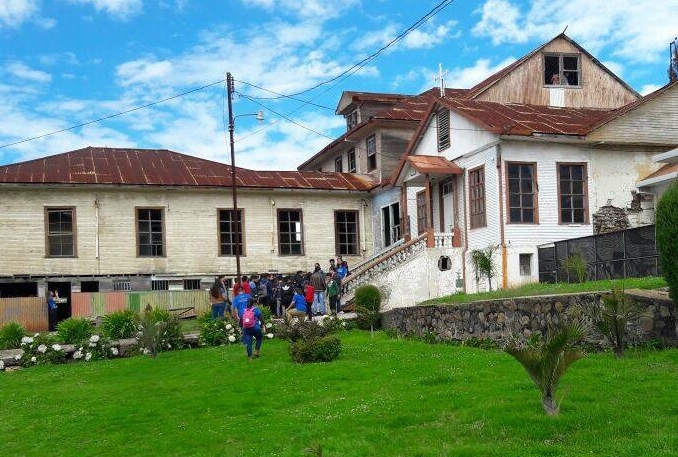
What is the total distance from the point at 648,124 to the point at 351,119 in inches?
731

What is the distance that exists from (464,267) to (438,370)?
1493 cm

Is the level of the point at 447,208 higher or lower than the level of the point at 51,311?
higher

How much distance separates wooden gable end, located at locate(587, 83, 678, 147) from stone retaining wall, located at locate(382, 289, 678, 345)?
9.82 m

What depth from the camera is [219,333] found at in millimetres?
22109

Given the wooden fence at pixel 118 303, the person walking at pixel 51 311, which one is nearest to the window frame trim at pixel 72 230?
the wooden fence at pixel 118 303

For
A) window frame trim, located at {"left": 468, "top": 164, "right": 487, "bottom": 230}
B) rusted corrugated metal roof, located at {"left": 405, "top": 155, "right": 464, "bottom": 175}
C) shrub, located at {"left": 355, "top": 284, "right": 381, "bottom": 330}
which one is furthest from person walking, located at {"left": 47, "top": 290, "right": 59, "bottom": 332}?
window frame trim, located at {"left": 468, "top": 164, "right": 487, "bottom": 230}

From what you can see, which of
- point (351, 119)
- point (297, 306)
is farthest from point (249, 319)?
point (351, 119)

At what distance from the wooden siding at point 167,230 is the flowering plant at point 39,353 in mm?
11008

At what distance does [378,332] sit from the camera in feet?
73.0

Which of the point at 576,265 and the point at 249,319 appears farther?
the point at 576,265

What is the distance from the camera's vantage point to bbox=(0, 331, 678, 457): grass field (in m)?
8.26

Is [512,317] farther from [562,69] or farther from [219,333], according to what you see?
[562,69]

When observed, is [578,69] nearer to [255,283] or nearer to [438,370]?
[255,283]

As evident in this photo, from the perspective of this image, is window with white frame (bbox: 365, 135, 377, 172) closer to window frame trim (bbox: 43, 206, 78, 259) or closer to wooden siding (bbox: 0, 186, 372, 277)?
wooden siding (bbox: 0, 186, 372, 277)
